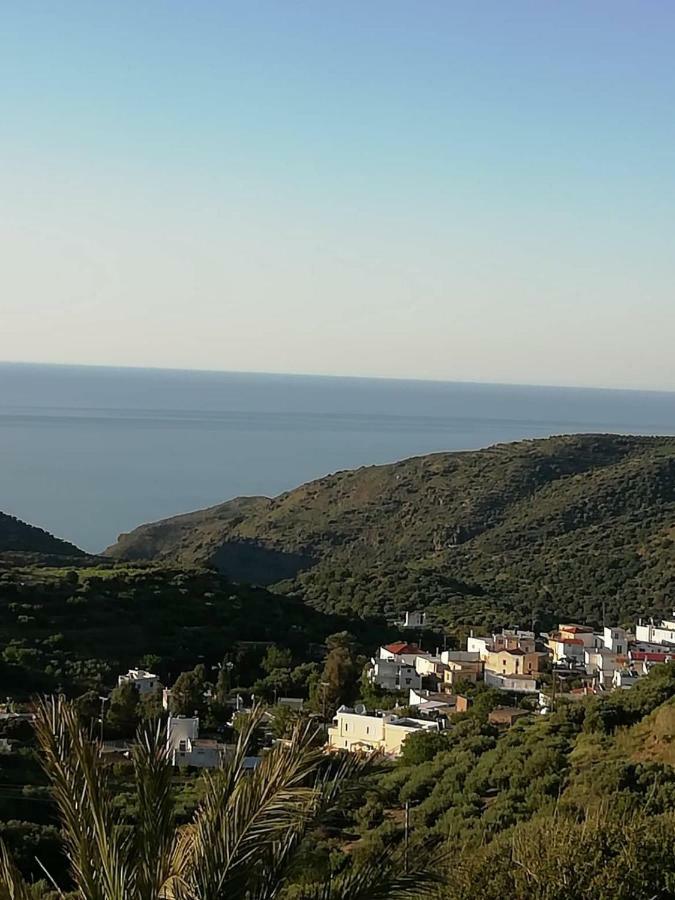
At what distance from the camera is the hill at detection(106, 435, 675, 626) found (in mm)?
37781

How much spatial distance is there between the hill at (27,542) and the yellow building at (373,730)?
2883 cm

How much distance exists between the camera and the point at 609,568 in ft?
132

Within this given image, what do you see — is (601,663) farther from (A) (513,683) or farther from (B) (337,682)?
(B) (337,682)

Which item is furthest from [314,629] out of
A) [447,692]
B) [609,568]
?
[609,568]

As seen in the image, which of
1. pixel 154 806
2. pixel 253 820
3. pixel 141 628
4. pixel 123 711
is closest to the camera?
pixel 253 820

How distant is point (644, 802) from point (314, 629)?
69.6 ft

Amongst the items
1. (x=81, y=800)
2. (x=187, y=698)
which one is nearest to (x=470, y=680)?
(x=187, y=698)

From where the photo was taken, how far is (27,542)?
48.0m

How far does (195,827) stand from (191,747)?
12.9 m

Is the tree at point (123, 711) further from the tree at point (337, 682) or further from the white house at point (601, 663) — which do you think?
the white house at point (601, 663)

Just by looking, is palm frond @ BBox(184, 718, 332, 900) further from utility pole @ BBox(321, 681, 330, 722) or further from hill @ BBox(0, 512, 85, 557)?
hill @ BBox(0, 512, 85, 557)

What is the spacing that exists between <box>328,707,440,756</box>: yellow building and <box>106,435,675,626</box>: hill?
15286 mm

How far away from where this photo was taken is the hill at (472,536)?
37781mm

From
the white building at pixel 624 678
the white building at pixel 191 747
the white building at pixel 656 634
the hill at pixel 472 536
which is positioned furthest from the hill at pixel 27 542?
the white building at pixel 624 678
